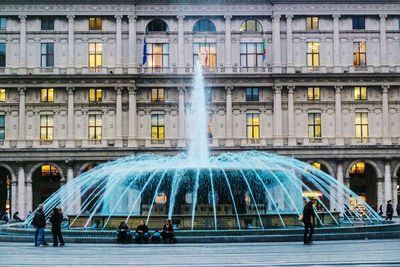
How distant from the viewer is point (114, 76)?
2566 inches

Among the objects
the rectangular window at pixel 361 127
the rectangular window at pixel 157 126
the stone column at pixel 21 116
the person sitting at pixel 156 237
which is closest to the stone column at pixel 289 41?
the rectangular window at pixel 361 127

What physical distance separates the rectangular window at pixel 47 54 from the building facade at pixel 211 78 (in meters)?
0.09

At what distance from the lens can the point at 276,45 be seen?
2606 inches

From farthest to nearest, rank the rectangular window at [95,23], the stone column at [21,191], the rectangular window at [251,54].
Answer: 1. the rectangular window at [251,54]
2. the rectangular window at [95,23]
3. the stone column at [21,191]

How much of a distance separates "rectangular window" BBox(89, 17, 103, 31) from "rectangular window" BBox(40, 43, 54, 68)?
12.9 ft

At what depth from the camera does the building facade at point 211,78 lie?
65.4 metres

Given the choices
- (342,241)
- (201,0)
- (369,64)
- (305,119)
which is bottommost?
(342,241)

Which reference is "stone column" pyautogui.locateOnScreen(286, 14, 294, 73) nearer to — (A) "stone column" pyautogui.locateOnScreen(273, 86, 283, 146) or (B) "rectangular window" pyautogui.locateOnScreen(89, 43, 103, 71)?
(A) "stone column" pyautogui.locateOnScreen(273, 86, 283, 146)

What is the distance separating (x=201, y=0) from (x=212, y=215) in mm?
39434

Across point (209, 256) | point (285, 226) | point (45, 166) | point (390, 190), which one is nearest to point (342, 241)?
point (285, 226)

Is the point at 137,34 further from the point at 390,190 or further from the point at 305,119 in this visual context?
the point at 390,190

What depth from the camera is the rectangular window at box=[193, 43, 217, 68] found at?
218 feet

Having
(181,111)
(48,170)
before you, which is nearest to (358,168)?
(181,111)

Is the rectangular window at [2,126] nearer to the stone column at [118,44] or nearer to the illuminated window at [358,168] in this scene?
the stone column at [118,44]
